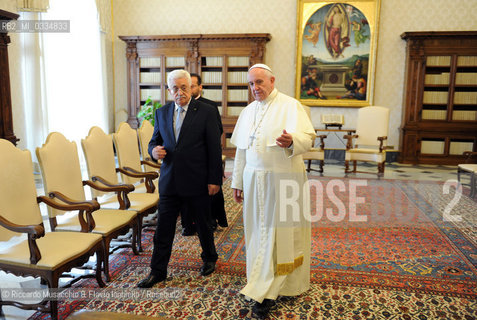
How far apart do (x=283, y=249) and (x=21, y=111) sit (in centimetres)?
594

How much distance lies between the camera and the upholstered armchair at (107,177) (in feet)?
11.1

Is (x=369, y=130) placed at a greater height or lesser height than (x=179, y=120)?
lesser

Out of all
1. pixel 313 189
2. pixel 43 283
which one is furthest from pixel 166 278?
pixel 313 189

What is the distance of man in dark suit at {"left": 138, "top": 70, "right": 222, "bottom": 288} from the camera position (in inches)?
110

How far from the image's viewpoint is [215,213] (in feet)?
13.9

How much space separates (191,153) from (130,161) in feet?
5.22

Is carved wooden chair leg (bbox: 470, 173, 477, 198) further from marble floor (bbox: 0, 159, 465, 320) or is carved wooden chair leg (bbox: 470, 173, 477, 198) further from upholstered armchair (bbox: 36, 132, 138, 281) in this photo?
upholstered armchair (bbox: 36, 132, 138, 281)

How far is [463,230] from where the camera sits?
4.27 metres

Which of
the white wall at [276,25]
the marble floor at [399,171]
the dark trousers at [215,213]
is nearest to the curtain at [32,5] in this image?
the marble floor at [399,171]

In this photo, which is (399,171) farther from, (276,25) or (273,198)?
(273,198)

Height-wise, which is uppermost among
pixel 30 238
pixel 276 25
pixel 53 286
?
pixel 276 25

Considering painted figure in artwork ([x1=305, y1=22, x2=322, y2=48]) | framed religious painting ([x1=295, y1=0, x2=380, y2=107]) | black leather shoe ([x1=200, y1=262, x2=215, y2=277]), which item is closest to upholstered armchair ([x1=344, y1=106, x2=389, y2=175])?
framed religious painting ([x1=295, y1=0, x2=380, y2=107])

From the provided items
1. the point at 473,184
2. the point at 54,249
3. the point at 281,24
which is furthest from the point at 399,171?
the point at 54,249

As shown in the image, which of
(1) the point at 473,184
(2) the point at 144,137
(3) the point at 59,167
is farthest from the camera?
(1) the point at 473,184
